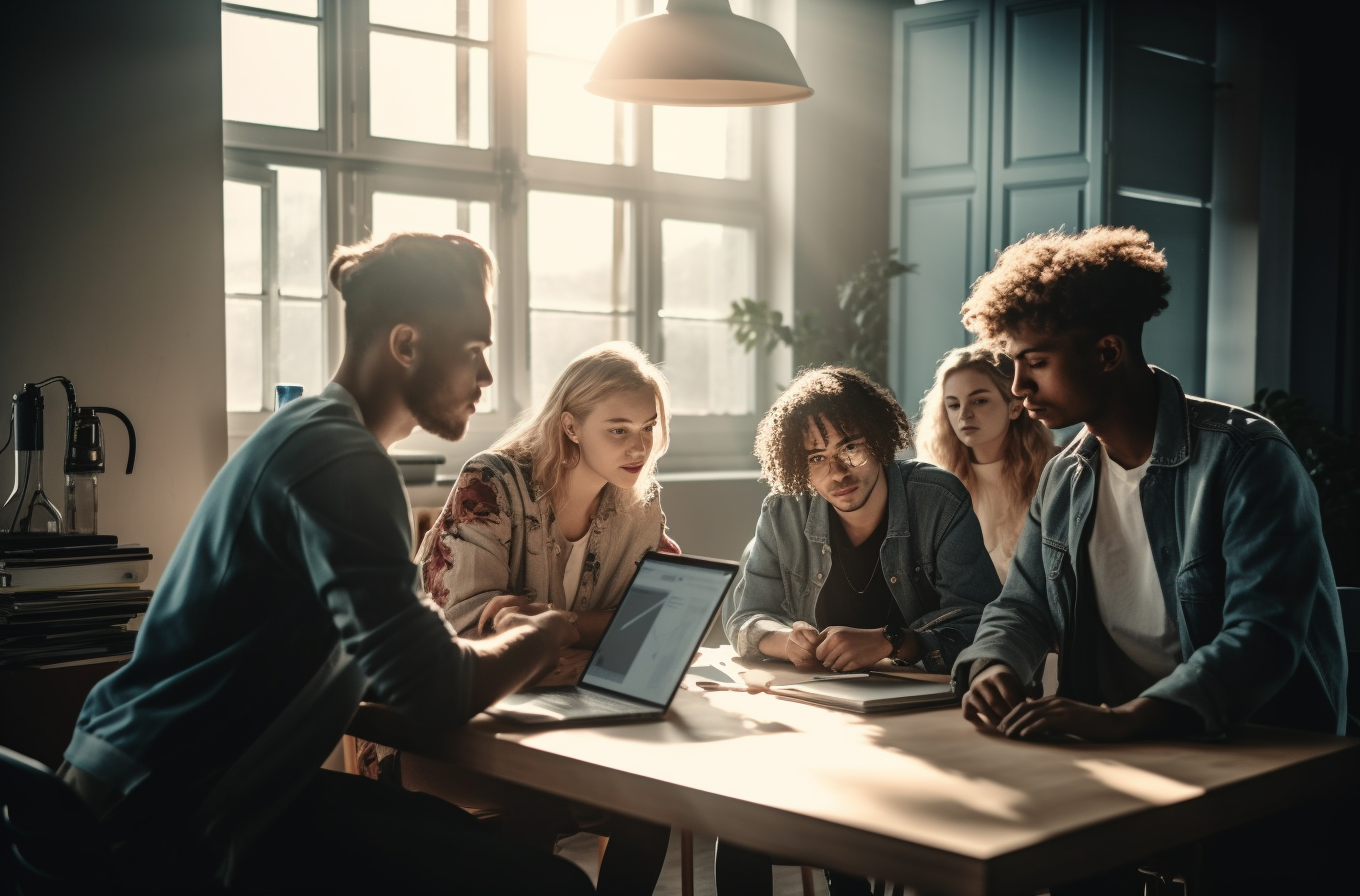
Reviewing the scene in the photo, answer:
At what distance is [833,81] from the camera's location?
5.04 m

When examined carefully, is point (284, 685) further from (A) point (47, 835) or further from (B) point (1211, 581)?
(B) point (1211, 581)

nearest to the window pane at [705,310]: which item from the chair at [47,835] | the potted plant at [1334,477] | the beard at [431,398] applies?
the potted plant at [1334,477]

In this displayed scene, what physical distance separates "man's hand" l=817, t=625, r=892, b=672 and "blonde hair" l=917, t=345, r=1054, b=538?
1.44m

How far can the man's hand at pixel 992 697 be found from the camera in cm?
174

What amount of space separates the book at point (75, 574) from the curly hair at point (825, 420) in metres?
1.37

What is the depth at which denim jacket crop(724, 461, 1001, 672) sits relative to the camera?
2340 mm

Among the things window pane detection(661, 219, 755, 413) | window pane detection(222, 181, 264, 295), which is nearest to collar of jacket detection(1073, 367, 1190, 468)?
window pane detection(222, 181, 264, 295)

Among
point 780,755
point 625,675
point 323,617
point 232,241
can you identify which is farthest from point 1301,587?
point 232,241

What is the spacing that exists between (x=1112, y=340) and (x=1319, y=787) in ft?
2.28

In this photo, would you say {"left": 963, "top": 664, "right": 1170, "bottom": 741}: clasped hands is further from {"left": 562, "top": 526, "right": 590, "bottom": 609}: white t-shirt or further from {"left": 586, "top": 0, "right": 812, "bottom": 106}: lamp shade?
{"left": 586, "top": 0, "right": 812, "bottom": 106}: lamp shade

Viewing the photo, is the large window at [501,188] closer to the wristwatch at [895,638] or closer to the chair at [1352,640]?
the wristwatch at [895,638]

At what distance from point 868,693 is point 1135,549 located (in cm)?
47

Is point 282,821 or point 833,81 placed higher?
point 833,81

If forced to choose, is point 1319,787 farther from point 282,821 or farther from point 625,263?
point 625,263
